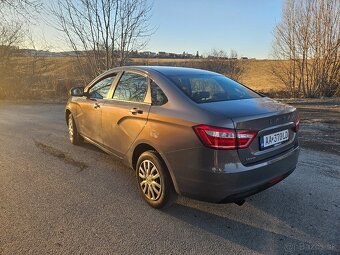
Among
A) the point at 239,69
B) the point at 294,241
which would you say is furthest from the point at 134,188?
the point at 239,69

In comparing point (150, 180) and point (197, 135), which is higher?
point (197, 135)

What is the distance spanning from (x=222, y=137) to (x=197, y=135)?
0.80ft

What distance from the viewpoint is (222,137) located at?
113 inches

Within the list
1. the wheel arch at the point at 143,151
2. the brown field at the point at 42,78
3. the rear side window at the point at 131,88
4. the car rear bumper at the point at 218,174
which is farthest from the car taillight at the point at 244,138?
the brown field at the point at 42,78

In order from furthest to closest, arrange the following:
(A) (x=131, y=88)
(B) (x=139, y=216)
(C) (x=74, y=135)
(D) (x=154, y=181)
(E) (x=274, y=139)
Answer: (C) (x=74, y=135), (A) (x=131, y=88), (D) (x=154, y=181), (B) (x=139, y=216), (E) (x=274, y=139)

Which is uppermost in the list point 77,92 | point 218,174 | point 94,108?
point 77,92

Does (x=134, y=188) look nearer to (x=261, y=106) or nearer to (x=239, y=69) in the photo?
(x=261, y=106)

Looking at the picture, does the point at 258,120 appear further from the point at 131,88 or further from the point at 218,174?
the point at 131,88

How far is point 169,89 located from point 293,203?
2018 millimetres

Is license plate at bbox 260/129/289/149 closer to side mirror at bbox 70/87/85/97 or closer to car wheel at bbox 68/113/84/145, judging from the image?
side mirror at bbox 70/87/85/97

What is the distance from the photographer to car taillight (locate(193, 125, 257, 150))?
2883 millimetres

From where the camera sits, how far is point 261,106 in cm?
343

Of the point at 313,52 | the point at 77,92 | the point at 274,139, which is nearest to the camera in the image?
the point at 274,139

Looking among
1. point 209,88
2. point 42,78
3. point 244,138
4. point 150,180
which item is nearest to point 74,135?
point 150,180
